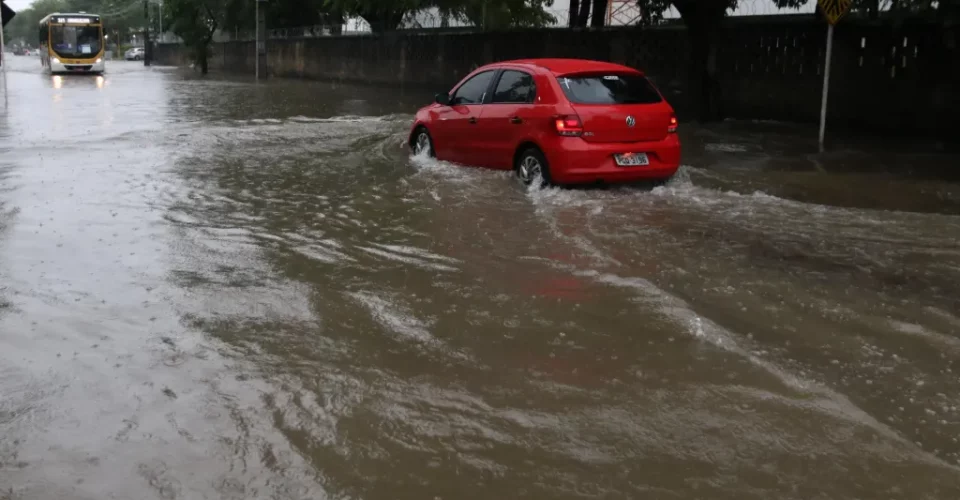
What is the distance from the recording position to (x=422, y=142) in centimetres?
1331

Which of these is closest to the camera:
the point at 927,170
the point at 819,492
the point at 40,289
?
the point at 819,492

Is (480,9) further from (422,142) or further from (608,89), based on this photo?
(608,89)

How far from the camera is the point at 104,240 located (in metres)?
8.23

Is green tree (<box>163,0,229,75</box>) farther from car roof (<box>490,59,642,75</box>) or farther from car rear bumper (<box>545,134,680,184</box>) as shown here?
car rear bumper (<box>545,134,680,184</box>)

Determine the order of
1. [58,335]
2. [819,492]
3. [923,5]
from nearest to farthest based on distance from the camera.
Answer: [819,492], [58,335], [923,5]

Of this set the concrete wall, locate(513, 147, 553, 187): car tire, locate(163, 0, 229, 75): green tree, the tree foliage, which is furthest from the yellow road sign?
locate(163, 0, 229, 75): green tree

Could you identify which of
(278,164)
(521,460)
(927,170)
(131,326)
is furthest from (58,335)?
(927,170)

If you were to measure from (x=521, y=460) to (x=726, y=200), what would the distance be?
666cm

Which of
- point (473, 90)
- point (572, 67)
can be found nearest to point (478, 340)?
point (572, 67)

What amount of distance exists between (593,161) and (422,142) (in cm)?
382

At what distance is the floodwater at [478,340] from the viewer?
400 cm

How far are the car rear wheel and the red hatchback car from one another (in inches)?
60.1

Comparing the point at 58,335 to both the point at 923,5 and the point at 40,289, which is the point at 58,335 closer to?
the point at 40,289

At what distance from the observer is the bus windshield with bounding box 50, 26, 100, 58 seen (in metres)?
46.8
